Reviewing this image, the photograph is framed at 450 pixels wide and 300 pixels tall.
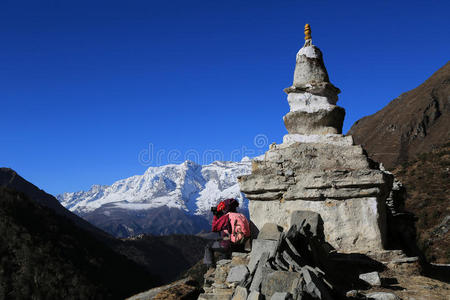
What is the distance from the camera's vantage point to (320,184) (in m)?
5.86

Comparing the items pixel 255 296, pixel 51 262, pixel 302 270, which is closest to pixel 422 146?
pixel 51 262

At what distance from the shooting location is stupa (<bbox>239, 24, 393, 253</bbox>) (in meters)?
5.74

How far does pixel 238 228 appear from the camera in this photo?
601 centimetres

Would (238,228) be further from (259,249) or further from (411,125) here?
(411,125)

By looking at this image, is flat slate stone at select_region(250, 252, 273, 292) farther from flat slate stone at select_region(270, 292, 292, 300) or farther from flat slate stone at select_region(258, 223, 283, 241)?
flat slate stone at select_region(258, 223, 283, 241)

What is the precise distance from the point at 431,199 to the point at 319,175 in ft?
99.2

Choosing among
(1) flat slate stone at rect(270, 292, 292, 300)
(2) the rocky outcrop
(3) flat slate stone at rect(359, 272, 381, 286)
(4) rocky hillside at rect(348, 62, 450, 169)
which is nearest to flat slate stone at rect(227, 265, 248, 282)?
(2) the rocky outcrop

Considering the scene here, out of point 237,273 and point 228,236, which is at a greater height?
point 228,236

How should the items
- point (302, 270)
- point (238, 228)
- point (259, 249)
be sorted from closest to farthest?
point (302, 270) → point (259, 249) → point (238, 228)

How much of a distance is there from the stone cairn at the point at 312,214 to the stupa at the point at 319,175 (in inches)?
0.6

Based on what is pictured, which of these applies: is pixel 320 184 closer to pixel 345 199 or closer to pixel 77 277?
pixel 345 199

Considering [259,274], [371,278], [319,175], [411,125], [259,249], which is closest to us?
[259,274]

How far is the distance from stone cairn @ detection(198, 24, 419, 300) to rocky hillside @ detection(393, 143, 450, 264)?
52.9 ft

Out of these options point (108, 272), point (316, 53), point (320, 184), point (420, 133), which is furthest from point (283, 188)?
point (420, 133)
